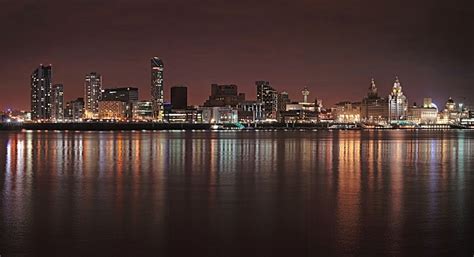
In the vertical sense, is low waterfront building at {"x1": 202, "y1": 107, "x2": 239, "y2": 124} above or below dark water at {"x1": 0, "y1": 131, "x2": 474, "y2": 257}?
above

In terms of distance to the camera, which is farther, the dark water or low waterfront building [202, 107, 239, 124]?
low waterfront building [202, 107, 239, 124]

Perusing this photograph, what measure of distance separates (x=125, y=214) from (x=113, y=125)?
15498 cm

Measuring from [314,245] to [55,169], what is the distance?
20279 mm

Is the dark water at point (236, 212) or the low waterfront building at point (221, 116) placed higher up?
the low waterfront building at point (221, 116)

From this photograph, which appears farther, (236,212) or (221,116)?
(221,116)

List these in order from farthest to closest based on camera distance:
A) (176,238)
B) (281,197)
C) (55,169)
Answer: (55,169) → (281,197) → (176,238)

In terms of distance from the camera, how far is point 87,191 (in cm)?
2064

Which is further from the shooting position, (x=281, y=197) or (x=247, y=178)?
(x=247, y=178)

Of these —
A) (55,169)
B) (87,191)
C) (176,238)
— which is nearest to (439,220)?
(176,238)

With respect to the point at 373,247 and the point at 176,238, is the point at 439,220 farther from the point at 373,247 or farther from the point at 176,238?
the point at 176,238

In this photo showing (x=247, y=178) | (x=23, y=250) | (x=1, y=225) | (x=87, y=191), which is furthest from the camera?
(x=247, y=178)

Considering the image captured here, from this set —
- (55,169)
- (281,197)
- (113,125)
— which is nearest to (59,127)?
(113,125)

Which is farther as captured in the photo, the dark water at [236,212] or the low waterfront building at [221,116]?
the low waterfront building at [221,116]

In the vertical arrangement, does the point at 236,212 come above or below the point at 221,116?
below
